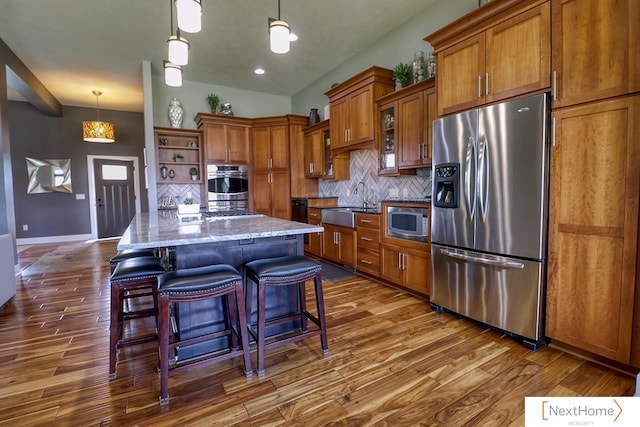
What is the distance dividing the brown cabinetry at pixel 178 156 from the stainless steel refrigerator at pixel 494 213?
4374mm

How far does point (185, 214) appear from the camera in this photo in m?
3.29

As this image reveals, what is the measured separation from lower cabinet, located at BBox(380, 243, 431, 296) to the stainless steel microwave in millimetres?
146

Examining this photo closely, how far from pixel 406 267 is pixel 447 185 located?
1075mm

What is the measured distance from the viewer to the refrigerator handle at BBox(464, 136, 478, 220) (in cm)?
248

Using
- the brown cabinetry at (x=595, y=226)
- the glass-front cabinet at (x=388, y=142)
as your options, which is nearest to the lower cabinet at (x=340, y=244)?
the glass-front cabinet at (x=388, y=142)

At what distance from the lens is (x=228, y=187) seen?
568cm

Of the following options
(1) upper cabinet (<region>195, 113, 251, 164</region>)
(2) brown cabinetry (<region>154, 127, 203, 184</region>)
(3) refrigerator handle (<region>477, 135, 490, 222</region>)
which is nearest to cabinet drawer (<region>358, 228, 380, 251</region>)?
(3) refrigerator handle (<region>477, 135, 490, 222</region>)

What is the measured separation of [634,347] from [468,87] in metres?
2.07

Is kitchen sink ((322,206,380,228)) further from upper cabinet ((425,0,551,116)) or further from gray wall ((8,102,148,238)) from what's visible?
gray wall ((8,102,148,238))

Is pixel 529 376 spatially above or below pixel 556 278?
below

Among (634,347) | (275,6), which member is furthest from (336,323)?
(275,6)

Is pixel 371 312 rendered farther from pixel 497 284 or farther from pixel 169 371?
pixel 169 371

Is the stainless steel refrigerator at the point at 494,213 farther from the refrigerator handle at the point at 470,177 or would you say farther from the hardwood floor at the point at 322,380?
the hardwood floor at the point at 322,380

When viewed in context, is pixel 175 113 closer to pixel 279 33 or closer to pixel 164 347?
pixel 279 33
